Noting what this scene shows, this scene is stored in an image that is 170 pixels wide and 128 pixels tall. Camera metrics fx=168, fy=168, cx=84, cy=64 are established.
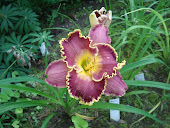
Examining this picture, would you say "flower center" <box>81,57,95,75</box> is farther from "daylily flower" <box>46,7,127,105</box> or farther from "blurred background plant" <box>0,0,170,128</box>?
"blurred background plant" <box>0,0,170,128</box>

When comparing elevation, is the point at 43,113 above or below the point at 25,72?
below

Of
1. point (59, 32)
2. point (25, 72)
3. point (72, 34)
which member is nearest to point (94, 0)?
point (59, 32)

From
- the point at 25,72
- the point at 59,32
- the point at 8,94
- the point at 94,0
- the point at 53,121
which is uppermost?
the point at 94,0

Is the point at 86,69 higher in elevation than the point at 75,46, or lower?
lower

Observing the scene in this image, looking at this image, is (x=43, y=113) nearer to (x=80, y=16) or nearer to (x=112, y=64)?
(x=112, y=64)

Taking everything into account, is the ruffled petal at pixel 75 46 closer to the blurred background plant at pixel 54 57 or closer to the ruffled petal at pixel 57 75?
the ruffled petal at pixel 57 75

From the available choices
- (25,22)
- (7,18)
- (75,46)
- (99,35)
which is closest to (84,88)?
(75,46)

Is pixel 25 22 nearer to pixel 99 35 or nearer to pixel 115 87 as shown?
pixel 99 35
